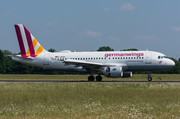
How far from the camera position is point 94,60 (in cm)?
3616

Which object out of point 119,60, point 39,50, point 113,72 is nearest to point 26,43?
point 39,50

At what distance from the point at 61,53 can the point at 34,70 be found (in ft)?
208

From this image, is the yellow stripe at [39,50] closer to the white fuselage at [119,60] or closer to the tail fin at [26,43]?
the tail fin at [26,43]

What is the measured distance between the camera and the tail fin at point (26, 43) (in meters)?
38.9

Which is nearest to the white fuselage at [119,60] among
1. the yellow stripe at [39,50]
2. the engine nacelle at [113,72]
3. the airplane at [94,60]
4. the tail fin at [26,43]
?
the airplane at [94,60]

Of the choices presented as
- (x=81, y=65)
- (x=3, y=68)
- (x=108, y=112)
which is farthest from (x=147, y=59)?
(x=3, y=68)

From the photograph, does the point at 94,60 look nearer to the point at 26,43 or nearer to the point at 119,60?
the point at 119,60

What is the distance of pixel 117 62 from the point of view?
114 ft

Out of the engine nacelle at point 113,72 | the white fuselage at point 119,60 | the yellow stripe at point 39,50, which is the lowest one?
the engine nacelle at point 113,72

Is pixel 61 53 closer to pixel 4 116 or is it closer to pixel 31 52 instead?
pixel 31 52

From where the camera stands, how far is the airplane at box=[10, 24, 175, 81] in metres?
34.1

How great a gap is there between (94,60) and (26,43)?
1084 centimetres

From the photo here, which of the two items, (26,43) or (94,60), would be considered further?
(26,43)

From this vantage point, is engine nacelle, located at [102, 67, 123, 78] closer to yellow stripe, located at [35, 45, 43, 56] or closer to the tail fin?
yellow stripe, located at [35, 45, 43, 56]
